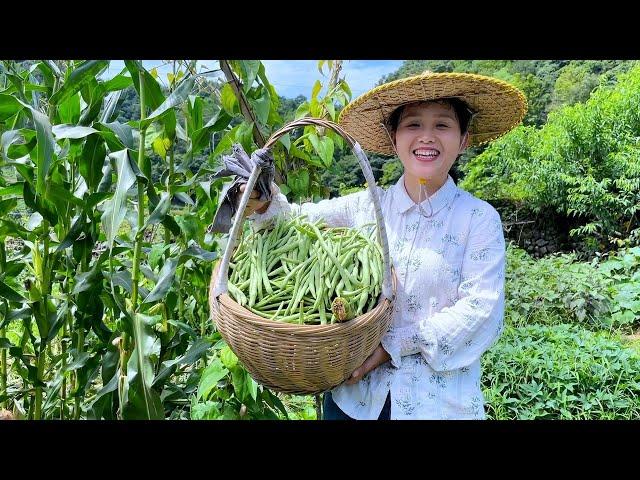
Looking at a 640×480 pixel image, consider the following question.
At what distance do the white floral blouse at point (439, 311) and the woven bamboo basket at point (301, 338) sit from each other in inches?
4.6

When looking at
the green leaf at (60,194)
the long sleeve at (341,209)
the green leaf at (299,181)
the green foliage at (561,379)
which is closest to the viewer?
the long sleeve at (341,209)

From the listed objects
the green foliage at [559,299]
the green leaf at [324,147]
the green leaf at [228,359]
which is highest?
the green leaf at [324,147]

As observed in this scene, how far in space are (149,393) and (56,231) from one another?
1.92 feet

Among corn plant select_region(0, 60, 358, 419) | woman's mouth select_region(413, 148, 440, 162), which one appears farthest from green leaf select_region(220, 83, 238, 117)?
woman's mouth select_region(413, 148, 440, 162)

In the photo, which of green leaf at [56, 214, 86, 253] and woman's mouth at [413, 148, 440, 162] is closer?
woman's mouth at [413, 148, 440, 162]

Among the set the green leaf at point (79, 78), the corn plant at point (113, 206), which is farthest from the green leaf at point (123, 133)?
the green leaf at point (79, 78)

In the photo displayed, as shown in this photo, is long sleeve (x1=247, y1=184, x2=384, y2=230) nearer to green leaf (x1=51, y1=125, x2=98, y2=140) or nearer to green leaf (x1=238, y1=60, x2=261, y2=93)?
green leaf (x1=238, y1=60, x2=261, y2=93)

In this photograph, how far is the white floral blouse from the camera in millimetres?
1155

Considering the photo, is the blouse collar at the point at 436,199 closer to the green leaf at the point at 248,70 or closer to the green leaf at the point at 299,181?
the green leaf at the point at 248,70

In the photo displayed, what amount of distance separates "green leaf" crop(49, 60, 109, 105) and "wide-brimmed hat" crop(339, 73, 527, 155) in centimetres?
60

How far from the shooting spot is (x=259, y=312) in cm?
102

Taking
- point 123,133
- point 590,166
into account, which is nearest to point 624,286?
point 590,166

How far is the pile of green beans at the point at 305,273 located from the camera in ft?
3.37

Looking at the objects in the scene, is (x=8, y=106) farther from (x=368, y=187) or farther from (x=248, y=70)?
(x=368, y=187)
